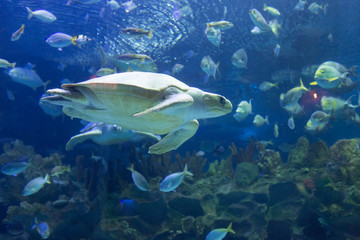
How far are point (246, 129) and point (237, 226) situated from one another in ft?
52.2

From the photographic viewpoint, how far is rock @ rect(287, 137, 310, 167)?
5.13 metres

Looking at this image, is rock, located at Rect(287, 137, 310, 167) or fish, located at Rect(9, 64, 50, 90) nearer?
rock, located at Rect(287, 137, 310, 167)

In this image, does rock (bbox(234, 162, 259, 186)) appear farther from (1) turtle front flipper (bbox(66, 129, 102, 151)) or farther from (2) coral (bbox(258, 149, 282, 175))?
(1) turtle front flipper (bbox(66, 129, 102, 151))

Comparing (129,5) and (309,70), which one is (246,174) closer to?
(129,5)

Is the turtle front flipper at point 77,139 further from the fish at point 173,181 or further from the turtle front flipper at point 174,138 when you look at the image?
the turtle front flipper at point 174,138

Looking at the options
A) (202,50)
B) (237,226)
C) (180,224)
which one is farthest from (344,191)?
(202,50)

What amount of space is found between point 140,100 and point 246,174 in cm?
350

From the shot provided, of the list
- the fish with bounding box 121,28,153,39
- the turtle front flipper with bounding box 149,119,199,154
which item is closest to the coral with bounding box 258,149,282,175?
the turtle front flipper with bounding box 149,119,199,154

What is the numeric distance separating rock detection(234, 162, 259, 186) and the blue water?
86cm

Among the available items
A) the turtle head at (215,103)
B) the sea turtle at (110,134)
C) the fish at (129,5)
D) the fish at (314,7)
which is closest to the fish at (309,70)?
the fish at (314,7)

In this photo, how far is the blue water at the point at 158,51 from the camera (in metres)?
5.80

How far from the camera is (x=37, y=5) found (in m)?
7.39

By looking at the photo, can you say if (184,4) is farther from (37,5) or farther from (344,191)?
(344,191)

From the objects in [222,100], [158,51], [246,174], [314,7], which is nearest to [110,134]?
[246,174]
